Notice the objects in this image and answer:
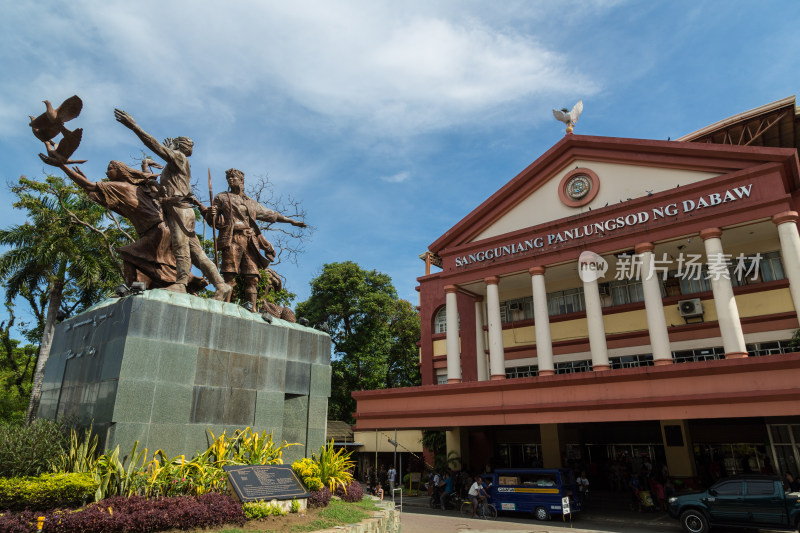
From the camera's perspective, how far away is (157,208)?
31.8 ft

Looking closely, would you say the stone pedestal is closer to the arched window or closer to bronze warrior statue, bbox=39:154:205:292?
bronze warrior statue, bbox=39:154:205:292

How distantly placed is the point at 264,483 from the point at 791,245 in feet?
57.4

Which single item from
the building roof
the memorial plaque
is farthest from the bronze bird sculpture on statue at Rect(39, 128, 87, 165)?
the building roof

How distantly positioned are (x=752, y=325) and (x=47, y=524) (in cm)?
2116

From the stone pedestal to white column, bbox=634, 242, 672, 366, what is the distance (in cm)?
1262

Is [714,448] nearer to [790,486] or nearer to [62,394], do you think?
[790,486]

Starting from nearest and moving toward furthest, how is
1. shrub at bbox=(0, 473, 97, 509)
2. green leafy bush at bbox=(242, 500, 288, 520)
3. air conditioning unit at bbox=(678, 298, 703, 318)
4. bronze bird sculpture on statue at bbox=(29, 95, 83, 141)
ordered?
shrub at bbox=(0, 473, 97, 509)
green leafy bush at bbox=(242, 500, 288, 520)
bronze bird sculpture on statue at bbox=(29, 95, 83, 141)
air conditioning unit at bbox=(678, 298, 703, 318)

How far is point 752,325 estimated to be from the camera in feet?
60.9

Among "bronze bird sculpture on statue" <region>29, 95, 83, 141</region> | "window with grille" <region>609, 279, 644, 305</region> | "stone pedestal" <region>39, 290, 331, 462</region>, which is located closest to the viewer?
"stone pedestal" <region>39, 290, 331, 462</region>

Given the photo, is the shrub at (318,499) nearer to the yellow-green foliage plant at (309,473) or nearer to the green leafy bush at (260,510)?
the yellow-green foliage plant at (309,473)

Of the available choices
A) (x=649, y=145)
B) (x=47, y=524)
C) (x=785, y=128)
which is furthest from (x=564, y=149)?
(x=47, y=524)

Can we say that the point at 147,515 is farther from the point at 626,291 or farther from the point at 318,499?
the point at 626,291

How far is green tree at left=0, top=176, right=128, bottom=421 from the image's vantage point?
21.6 meters

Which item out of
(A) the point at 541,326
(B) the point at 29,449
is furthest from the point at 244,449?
(A) the point at 541,326
